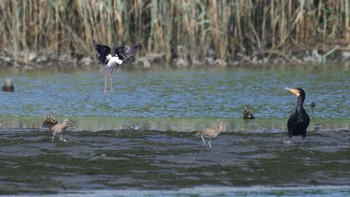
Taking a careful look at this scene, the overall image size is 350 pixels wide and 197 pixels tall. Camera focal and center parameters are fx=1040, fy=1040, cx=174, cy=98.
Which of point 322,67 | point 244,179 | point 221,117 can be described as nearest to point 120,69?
point 322,67

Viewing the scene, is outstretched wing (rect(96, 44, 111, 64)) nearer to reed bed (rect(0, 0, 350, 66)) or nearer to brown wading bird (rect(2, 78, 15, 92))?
brown wading bird (rect(2, 78, 15, 92))

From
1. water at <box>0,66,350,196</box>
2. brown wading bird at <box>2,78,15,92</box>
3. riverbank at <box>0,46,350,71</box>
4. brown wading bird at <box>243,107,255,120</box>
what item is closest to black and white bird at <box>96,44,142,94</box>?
water at <box>0,66,350,196</box>

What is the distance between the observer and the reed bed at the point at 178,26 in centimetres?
2436

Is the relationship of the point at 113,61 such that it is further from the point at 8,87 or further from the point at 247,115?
the point at 247,115

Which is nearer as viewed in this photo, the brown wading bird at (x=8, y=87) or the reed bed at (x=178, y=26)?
the brown wading bird at (x=8, y=87)

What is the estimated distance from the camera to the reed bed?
24359 mm

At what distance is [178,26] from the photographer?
80.6ft

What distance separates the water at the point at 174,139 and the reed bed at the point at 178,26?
2001mm

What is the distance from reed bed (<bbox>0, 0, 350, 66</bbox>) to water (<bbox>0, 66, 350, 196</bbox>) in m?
2.00

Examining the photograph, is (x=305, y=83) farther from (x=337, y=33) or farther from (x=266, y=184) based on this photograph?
(x=266, y=184)

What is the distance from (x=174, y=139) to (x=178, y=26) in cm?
1105

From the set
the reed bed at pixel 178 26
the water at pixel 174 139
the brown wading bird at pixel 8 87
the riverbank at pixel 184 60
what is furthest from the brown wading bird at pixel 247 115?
the riverbank at pixel 184 60

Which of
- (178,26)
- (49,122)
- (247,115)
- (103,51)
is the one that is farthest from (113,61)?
(178,26)

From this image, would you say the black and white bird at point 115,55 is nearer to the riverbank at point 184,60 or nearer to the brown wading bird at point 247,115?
the brown wading bird at point 247,115
